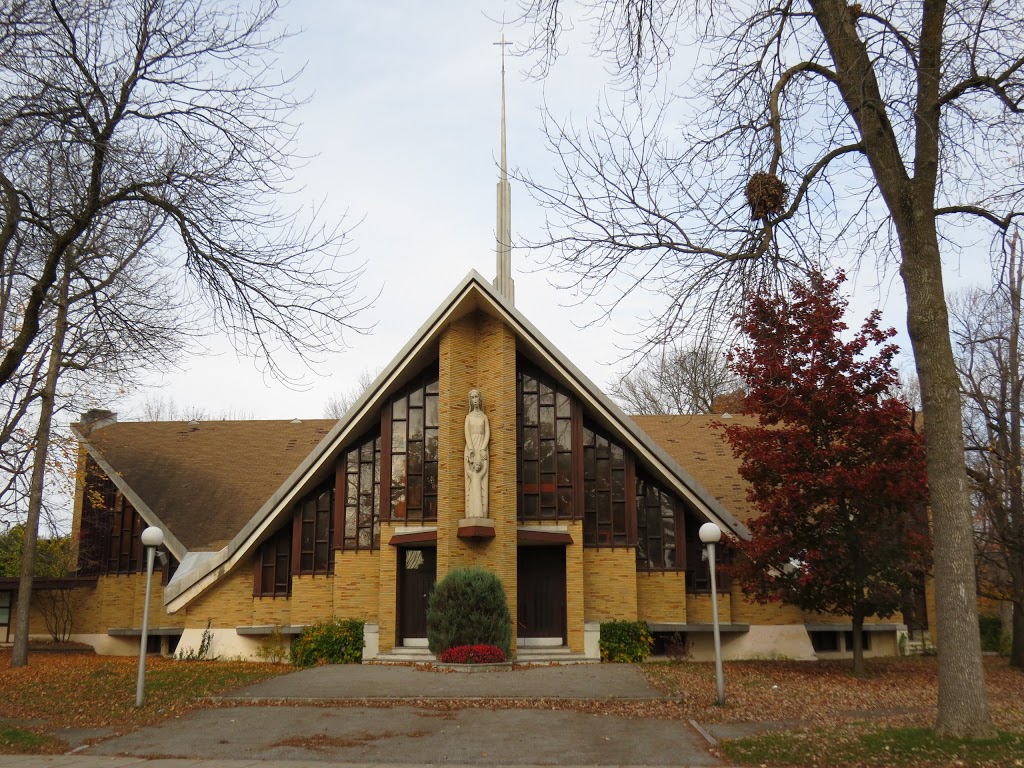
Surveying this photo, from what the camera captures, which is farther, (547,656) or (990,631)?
(990,631)

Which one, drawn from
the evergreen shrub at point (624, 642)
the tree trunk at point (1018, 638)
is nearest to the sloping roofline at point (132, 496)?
the evergreen shrub at point (624, 642)

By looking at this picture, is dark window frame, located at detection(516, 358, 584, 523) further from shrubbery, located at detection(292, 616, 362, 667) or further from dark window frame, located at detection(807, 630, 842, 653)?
dark window frame, located at detection(807, 630, 842, 653)

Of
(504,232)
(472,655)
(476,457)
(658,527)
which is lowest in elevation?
(472,655)

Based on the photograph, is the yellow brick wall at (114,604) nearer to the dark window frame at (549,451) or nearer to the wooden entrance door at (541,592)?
the wooden entrance door at (541,592)

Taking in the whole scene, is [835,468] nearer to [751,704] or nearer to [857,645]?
[857,645]

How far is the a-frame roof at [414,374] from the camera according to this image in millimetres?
20156

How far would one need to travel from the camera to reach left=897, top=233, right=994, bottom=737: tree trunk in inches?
365

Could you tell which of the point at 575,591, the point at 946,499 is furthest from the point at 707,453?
the point at 946,499

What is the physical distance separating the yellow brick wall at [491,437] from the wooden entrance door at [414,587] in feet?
5.26

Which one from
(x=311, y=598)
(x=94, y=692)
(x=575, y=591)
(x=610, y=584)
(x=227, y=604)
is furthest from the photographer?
(x=227, y=604)

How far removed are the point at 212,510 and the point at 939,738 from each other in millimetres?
19972

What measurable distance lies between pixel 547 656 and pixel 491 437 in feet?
15.7

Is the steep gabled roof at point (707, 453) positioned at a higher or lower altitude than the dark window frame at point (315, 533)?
higher

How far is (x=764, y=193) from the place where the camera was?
948 cm
